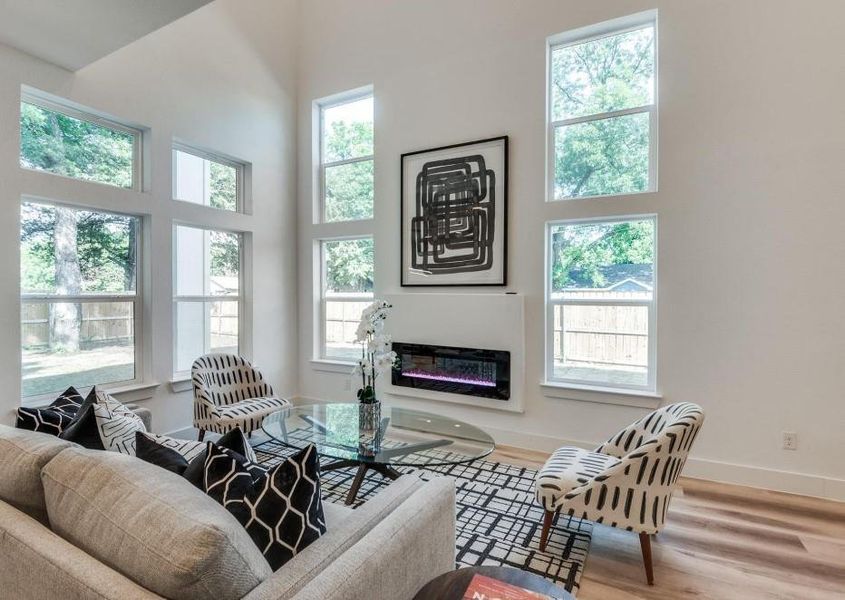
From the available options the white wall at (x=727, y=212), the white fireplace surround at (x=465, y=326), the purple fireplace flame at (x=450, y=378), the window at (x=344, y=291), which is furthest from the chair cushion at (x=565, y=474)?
the window at (x=344, y=291)

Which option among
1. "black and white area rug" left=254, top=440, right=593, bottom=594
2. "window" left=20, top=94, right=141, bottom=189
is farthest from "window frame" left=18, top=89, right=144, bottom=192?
"black and white area rug" left=254, top=440, right=593, bottom=594

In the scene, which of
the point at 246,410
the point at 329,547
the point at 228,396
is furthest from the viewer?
the point at 228,396

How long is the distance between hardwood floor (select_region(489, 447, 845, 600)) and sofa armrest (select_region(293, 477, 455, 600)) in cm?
96

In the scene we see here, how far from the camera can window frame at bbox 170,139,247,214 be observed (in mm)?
3725

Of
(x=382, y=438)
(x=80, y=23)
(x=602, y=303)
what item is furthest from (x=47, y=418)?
(x=602, y=303)

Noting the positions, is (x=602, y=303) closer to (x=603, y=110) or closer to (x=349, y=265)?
(x=603, y=110)

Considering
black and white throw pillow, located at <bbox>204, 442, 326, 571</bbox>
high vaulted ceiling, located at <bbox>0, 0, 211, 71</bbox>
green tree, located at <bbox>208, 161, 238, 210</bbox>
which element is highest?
high vaulted ceiling, located at <bbox>0, 0, 211, 71</bbox>

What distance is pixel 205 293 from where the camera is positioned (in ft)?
13.3

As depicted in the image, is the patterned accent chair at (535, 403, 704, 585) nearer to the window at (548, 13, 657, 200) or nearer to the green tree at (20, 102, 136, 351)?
the window at (548, 13, 657, 200)

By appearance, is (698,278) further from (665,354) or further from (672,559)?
(672,559)

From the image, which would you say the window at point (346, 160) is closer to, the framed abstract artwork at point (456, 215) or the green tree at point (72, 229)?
the framed abstract artwork at point (456, 215)

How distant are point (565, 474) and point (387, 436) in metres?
1.04

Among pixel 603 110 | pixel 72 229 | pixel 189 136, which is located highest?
pixel 603 110

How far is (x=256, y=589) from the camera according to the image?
905mm
